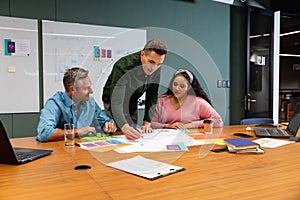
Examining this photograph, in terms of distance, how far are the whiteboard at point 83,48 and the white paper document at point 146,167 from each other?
2.24 metres

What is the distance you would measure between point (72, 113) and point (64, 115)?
0.20ft

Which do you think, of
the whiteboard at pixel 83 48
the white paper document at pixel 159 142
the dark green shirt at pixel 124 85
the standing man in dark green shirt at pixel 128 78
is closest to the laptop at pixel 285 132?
the white paper document at pixel 159 142

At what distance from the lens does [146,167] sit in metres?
1.21

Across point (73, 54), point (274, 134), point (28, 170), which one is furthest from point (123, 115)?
point (73, 54)

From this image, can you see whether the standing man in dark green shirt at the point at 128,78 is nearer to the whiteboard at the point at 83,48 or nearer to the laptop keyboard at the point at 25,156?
the laptop keyboard at the point at 25,156

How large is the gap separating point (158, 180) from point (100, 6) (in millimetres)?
2970

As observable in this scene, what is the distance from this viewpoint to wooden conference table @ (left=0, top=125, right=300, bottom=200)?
0.92 meters

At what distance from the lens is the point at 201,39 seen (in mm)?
4312

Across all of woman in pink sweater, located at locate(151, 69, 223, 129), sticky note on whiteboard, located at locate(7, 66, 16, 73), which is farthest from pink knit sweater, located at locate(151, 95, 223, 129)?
sticky note on whiteboard, located at locate(7, 66, 16, 73)

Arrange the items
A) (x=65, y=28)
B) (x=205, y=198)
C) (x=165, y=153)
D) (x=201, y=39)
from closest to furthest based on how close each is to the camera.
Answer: (x=205, y=198) < (x=165, y=153) < (x=65, y=28) < (x=201, y=39)

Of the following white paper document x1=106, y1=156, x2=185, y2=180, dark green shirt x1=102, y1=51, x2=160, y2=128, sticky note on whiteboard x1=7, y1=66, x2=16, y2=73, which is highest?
sticky note on whiteboard x1=7, y1=66, x2=16, y2=73

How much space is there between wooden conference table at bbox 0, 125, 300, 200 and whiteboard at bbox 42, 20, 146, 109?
79.1 inches

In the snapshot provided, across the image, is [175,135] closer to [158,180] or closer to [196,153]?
[196,153]

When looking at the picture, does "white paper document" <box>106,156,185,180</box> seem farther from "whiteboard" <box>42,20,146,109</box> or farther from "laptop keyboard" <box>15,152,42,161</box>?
"whiteboard" <box>42,20,146,109</box>
